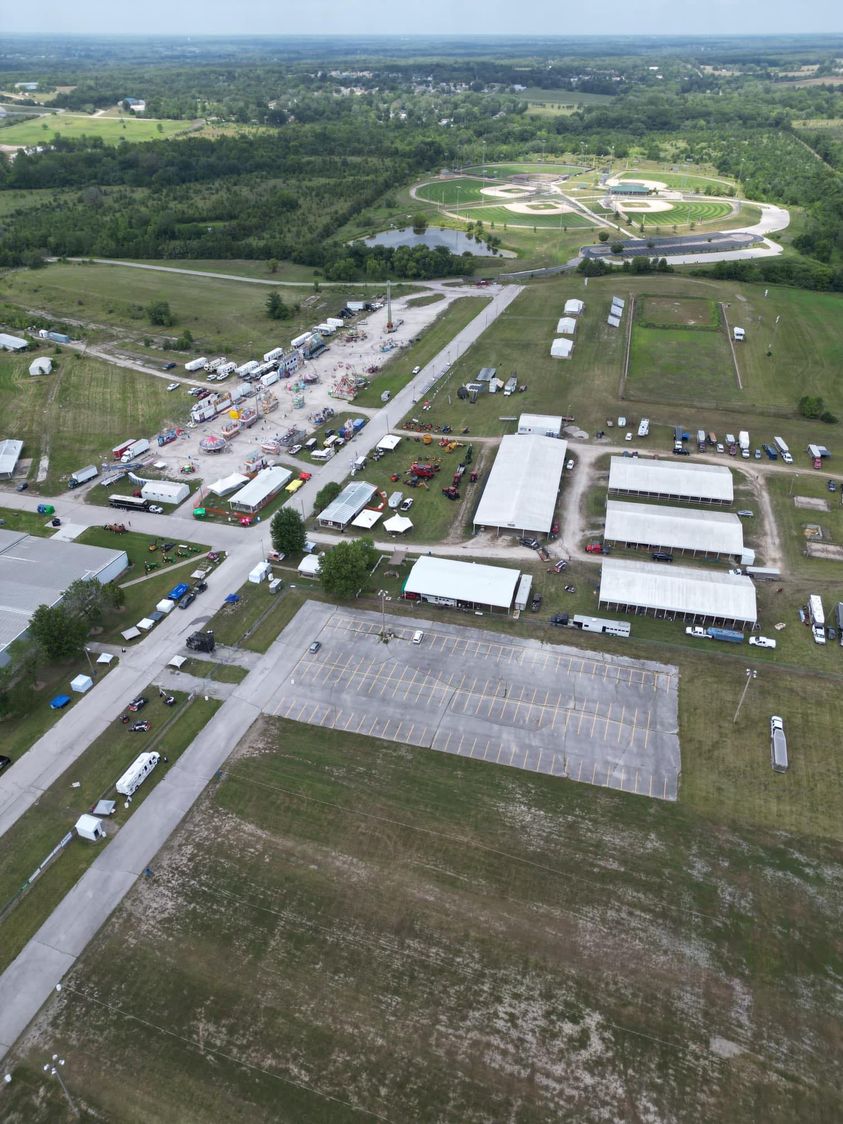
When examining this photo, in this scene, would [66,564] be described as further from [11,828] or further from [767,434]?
[767,434]

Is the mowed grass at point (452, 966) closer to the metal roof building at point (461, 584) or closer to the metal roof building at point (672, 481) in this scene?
the metal roof building at point (461, 584)

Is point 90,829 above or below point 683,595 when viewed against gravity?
below

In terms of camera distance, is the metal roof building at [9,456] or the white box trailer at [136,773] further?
the metal roof building at [9,456]

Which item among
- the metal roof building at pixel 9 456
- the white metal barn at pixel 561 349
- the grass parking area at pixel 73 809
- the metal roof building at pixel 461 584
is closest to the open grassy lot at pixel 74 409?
the metal roof building at pixel 9 456

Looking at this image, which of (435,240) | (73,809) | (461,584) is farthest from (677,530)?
(435,240)

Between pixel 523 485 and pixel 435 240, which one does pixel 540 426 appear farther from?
pixel 435 240
